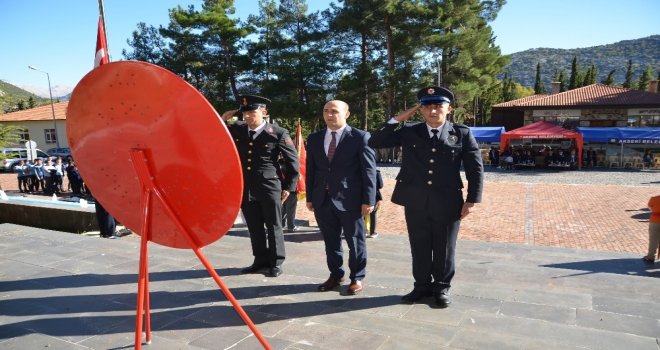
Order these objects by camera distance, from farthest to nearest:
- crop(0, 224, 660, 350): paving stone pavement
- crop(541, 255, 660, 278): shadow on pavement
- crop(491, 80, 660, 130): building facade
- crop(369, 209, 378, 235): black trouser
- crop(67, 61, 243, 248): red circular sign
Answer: crop(491, 80, 660, 130): building facade
crop(369, 209, 378, 235): black trouser
crop(541, 255, 660, 278): shadow on pavement
crop(0, 224, 660, 350): paving stone pavement
crop(67, 61, 243, 248): red circular sign

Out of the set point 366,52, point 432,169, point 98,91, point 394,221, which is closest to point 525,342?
point 432,169

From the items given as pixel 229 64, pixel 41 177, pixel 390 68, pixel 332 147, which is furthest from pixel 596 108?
pixel 41 177

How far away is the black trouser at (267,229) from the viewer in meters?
4.47

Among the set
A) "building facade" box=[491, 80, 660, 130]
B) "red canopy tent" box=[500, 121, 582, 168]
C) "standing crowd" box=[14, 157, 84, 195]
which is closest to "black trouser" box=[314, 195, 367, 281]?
"standing crowd" box=[14, 157, 84, 195]

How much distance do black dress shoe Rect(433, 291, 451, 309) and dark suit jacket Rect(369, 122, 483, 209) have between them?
757 millimetres

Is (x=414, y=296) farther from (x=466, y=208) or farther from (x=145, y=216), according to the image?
(x=145, y=216)

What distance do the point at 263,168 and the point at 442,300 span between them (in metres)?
2.15

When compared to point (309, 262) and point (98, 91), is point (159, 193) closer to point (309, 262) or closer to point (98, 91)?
point (98, 91)

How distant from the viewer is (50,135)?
43.5 m

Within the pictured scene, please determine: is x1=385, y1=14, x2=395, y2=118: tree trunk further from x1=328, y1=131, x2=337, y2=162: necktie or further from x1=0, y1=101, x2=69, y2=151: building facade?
x1=0, y1=101, x2=69, y2=151: building facade

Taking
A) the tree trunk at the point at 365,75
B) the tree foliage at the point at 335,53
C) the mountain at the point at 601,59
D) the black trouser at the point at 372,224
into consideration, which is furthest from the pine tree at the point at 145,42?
the mountain at the point at 601,59

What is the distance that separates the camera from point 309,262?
4934mm

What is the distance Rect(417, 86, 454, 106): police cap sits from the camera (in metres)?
3.52

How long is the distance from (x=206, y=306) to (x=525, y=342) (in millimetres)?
2470
